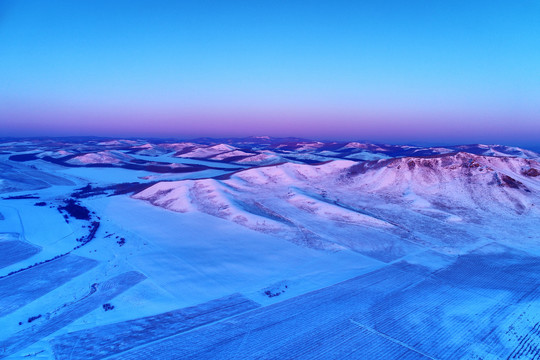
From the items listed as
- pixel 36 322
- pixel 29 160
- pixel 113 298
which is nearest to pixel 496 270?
pixel 113 298

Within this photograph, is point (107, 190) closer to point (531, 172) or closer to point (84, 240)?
point (84, 240)

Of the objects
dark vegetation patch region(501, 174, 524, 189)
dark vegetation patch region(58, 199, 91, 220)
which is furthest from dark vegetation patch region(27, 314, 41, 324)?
dark vegetation patch region(501, 174, 524, 189)

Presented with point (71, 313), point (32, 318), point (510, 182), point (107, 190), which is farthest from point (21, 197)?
point (510, 182)

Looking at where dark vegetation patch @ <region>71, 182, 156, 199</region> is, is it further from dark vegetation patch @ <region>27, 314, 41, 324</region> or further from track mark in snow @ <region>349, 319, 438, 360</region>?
track mark in snow @ <region>349, 319, 438, 360</region>

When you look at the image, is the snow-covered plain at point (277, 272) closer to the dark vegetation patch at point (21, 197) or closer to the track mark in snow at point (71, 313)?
the track mark in snow at point (71, 313)

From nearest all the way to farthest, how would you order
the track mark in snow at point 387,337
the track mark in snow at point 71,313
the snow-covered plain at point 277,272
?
1. the track mark in snow at point 387,337
2. the track mark in snow at point 71,313
3. the snow-covered plain at point 277,272

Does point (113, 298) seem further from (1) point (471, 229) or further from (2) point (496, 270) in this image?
(1) point (471, 229)

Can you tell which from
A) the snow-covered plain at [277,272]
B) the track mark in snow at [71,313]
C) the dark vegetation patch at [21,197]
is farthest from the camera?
the dark vegetation patch at [21,197]

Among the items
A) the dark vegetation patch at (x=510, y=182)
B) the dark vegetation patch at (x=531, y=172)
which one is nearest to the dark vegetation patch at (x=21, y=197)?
the dark vegetation patch at (x=510, y=182)
